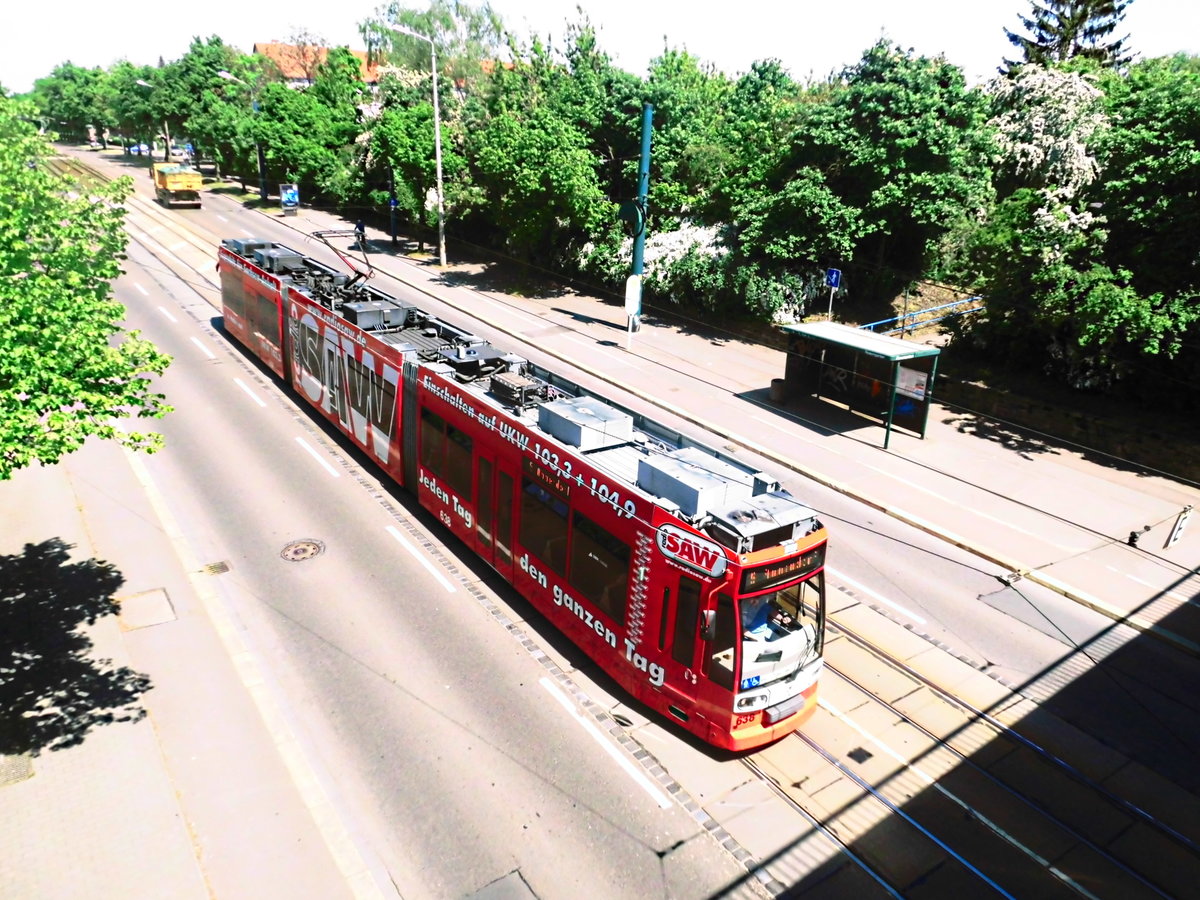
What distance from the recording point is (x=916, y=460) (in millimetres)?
24500

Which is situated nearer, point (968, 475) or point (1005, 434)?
point (968, 475)

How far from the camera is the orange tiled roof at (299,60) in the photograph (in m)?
89.2

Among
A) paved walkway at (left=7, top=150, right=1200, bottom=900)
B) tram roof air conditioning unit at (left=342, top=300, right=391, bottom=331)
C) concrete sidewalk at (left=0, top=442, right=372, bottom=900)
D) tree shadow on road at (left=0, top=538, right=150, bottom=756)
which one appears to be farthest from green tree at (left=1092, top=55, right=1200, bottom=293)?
tree shadow on road at (left=0, top=538, right=150, bottom=756)

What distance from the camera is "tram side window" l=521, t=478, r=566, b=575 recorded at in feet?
41.7

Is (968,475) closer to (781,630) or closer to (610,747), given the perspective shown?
→ (781,630)

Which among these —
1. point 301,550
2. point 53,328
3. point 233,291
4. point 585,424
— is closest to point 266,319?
point 233,291

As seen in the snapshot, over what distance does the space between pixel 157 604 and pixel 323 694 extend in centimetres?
439

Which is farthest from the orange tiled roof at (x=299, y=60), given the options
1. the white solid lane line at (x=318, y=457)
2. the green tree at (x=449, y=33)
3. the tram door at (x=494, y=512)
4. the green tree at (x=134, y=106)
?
the tram door at (x=494, y=512)

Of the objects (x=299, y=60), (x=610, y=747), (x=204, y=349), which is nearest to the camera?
(x=610, y=747)

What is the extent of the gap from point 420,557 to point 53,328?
791 centimetres

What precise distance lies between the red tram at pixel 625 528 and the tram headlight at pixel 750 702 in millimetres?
19

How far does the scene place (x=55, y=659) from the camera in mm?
12820

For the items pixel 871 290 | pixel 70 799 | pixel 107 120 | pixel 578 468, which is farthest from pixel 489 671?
pixel 107 120

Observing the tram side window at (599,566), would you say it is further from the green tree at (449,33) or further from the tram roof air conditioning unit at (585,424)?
the green tree at (449,33)
